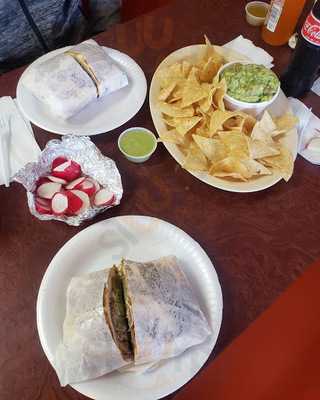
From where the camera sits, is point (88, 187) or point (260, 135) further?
point (260, 135)

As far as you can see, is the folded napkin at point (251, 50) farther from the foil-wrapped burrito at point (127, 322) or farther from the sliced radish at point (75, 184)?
the foil-wrapped burrito at point (127, 322)

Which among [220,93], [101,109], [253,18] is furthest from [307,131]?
[101,109]

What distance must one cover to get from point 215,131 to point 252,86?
0.18 metres

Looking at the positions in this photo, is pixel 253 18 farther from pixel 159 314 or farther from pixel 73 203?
pixel 159 314

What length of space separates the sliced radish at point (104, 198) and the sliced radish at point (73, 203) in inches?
1.7

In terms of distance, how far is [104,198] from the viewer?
93cm

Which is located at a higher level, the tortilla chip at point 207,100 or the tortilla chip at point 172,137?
the tortilla chip at point 207,100

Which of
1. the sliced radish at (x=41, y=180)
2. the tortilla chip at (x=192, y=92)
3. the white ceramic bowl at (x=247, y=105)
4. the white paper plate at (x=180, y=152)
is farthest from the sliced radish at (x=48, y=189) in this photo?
the white ceramic bowl at (x=247, y=105)

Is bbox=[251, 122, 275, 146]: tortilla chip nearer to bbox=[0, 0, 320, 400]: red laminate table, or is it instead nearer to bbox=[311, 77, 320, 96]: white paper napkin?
bbox=[0, 0, 320, 400]: red laminate table

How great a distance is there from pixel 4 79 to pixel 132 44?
0.47m

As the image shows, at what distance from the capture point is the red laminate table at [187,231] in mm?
787

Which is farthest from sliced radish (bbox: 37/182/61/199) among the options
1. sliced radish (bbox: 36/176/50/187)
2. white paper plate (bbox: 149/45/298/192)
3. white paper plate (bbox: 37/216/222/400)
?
white paper plate (bbox: 149/45/298/192)

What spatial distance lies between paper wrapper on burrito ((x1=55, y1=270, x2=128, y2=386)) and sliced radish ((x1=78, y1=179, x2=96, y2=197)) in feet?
0.90

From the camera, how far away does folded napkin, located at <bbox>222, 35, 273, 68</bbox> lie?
1.32m
